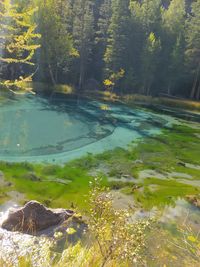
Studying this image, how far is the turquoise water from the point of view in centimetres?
1944

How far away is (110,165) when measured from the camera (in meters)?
17.7

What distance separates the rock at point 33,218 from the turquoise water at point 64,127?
7494 millimetres

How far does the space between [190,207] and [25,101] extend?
2816 cm

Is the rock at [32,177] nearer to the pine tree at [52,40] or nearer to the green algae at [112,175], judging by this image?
the green algae at [112,175]

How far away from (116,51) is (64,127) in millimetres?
31769

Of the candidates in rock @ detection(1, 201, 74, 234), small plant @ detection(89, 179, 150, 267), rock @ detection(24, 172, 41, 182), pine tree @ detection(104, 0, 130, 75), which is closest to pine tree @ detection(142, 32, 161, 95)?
pine tree @ detection(104, 0, 130, 75)

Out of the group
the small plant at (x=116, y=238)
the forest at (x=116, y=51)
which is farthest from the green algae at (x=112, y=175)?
the forest at (x=116, y=51)

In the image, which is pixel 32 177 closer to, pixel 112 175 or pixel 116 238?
pixel 112 175

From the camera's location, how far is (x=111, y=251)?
464cm

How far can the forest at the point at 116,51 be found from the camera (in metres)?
53.3

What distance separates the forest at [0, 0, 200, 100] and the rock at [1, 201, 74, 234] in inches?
1740

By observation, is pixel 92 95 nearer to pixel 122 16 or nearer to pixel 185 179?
pixel 122 16

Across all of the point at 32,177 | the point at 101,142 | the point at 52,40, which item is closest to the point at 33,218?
the point at 32,177

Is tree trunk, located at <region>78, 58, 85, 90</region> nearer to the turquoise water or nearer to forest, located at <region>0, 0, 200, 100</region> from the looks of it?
forest, located at <region>0, 0, 200, 100</region>
